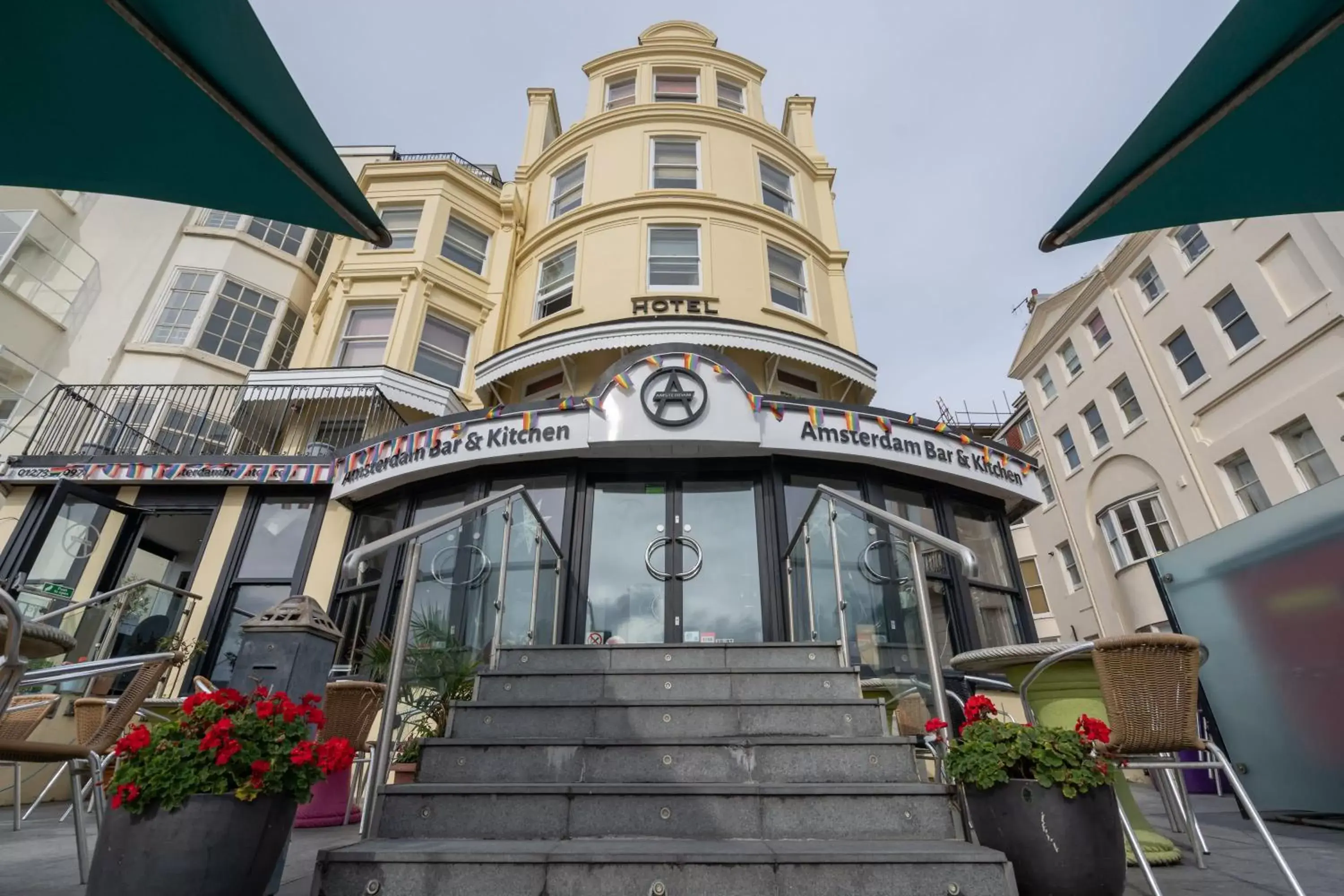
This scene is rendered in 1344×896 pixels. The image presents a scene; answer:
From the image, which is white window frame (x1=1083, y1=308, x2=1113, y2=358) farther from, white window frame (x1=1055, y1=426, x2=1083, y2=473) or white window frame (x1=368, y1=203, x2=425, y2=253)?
white window frame (x1=368, y1=203, x2=425, y2=253)

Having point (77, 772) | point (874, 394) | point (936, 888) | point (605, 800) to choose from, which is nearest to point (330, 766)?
point (605, 800)

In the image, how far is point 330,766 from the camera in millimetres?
2602

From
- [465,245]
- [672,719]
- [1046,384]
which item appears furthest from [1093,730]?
[1046,384]

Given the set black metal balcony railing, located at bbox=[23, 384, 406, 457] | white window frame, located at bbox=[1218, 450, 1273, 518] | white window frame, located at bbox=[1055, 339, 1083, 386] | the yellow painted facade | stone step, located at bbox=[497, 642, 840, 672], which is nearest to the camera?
stone step, located at bbox=[497, 642, 840, 672]

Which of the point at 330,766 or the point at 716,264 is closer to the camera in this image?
the point at 330,766

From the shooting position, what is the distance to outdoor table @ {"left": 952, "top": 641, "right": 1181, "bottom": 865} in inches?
137

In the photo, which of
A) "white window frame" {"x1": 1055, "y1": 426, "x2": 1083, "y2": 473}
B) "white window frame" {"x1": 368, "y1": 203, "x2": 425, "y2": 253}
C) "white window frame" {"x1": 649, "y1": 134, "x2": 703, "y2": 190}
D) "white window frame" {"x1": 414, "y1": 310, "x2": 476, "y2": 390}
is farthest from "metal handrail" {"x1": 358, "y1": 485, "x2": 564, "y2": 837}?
"white window frame" {"x1": 1055, "y1": 426, "x2": 1083, "y2": 473}

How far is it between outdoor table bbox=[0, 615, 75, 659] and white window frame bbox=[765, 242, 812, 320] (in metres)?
9.21

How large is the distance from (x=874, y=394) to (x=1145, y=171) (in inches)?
313

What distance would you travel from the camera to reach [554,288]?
37.6 ft

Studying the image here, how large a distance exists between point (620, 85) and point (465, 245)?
5.05 meters

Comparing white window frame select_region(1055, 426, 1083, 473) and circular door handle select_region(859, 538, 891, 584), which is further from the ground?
white window frame select_region(1055, 426, 1083, 473)

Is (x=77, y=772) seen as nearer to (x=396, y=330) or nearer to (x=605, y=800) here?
(x=605, y=800)

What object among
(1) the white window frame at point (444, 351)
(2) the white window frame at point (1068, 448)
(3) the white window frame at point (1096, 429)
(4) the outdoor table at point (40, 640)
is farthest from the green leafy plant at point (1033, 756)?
(2) the white window frame at point (1068, 448)
